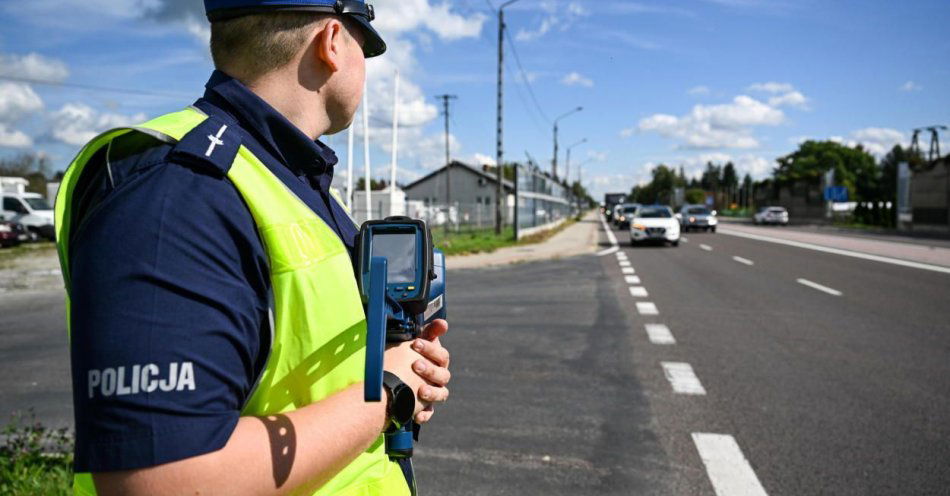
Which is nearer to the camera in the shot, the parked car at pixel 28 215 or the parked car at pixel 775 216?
the parked car at pixel 28 215

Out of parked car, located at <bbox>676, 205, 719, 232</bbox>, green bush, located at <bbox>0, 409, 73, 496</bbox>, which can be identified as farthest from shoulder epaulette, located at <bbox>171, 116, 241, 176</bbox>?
parked car, located at <bbox>676, 205, 719, 232</bbox>

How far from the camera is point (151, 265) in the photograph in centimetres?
93

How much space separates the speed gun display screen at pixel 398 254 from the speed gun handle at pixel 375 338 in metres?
0.19

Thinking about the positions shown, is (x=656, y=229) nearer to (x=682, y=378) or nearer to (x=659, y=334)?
(x=659, y=334)

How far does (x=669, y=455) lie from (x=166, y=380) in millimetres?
3568

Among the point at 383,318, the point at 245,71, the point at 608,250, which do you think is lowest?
the point at 608,250

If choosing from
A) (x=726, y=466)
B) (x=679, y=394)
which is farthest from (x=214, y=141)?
(x=679, y=394)

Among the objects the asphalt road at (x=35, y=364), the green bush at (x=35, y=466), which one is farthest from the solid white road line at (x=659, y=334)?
the green bush at (x=35, y=466)

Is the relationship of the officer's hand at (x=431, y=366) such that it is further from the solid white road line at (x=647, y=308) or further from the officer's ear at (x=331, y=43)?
the solid white road line at (x=647, y=308)

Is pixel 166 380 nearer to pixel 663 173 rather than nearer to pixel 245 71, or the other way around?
pixel 245 71

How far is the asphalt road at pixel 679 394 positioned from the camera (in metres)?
3.75

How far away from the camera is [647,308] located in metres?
9.85

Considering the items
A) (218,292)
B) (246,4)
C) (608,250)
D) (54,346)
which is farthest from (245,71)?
(608,250)

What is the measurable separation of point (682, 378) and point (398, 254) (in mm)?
5117
